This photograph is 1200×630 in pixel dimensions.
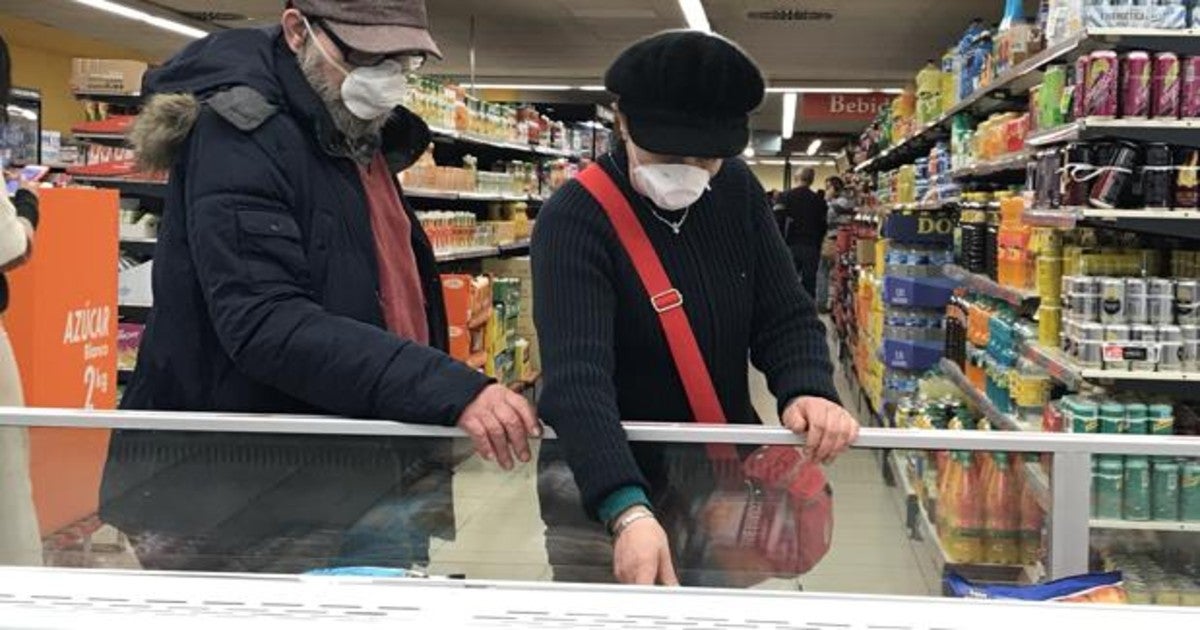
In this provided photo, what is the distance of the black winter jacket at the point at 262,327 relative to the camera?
167 cm

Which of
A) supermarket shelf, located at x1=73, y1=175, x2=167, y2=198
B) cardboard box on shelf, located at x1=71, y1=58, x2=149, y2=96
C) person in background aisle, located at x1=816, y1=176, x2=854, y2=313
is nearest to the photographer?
supermarket shelf, located at x1=73, y1=175, x2=167, y2=198

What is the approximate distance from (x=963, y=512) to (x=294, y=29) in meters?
1.39

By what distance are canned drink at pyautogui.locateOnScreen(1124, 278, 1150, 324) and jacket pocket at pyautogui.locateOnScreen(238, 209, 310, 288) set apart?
3.13 m

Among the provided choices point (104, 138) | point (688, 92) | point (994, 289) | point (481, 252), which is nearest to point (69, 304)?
point (104, 138)

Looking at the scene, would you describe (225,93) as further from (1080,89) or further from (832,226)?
(832,226)

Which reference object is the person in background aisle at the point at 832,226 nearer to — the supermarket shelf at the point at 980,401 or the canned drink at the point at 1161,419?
the supermarket shelf at the point at 980,401

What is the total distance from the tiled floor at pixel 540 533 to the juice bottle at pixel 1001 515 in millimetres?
145

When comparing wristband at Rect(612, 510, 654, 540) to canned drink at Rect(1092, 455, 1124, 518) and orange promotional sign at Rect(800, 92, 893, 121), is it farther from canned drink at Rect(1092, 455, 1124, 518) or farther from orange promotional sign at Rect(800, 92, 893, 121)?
orange promotional sign at Rect(800, 92, 893, 121)

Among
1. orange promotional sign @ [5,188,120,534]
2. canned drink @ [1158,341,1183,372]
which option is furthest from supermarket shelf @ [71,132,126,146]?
canned drink @ [1158,341,1183,372]

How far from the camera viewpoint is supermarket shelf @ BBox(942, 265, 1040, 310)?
4.97 m

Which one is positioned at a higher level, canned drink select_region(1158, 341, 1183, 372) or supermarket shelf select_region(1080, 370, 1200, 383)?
canned drink select_region(1158, 341, 1183, 372)

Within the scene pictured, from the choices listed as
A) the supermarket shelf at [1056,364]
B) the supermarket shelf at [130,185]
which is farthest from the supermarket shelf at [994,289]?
the supermarket shelf at [130,185]

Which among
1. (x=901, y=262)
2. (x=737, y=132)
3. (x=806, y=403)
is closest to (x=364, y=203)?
(x=737, y=132)

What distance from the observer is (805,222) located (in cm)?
1531
